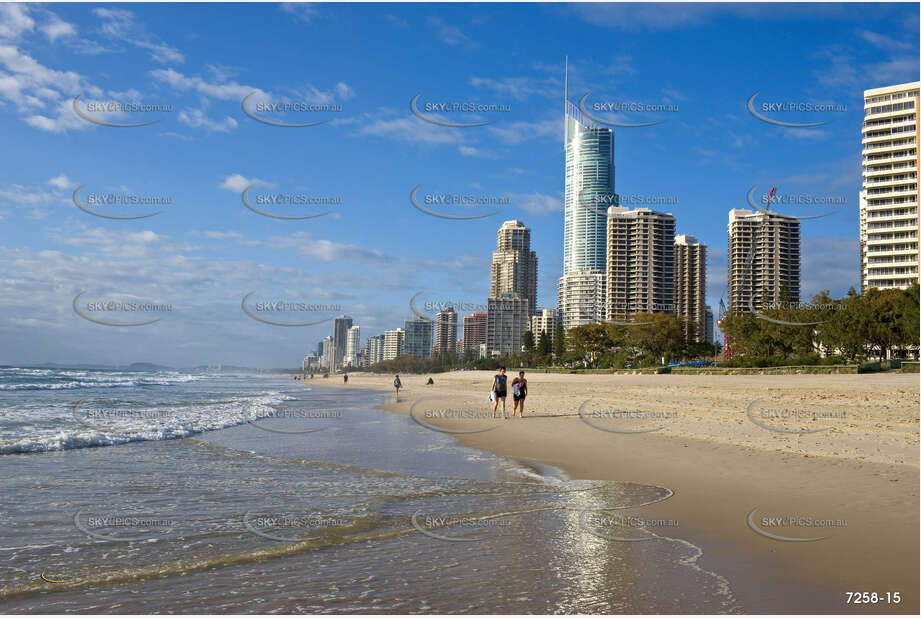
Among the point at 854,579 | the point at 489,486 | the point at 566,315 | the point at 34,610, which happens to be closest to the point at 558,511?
the point at 489,486

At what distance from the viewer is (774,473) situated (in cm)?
977

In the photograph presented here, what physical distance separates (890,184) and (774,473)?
114m

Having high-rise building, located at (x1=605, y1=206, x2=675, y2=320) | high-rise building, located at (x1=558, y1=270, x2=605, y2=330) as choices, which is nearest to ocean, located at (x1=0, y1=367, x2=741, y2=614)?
high-rise building, located at (x1=605, y1=206, x2=675, y2=320)

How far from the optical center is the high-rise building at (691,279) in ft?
517

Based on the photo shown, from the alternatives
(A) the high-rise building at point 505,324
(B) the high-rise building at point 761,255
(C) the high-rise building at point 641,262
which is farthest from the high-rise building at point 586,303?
(B) the high-rise building at point 761,255

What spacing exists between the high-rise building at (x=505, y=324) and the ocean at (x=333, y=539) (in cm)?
17110

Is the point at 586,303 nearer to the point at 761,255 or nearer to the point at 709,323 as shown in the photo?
the point at 709,323

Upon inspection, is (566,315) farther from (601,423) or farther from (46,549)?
(46,549)

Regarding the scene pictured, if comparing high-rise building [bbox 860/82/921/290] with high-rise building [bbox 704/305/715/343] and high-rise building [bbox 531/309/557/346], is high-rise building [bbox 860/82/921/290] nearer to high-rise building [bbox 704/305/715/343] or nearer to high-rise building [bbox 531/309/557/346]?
high-rise building [bbox 704/305/715/343]

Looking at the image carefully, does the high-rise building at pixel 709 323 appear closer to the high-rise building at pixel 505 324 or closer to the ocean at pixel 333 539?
the high-rise building at pixel 505 324

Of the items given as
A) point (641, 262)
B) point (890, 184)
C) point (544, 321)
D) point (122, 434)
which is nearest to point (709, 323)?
point (641, 262)

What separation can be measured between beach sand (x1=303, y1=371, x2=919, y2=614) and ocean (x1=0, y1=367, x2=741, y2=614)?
1.72 feet

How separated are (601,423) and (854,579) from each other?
1309cm

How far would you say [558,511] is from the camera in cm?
798
